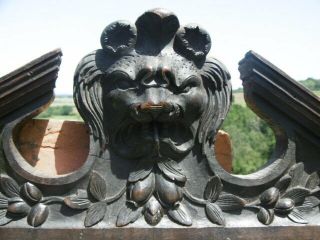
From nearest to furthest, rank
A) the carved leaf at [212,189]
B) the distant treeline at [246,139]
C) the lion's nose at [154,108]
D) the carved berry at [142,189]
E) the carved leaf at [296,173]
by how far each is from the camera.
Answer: the lion's nose at [154,108]
the carved berry at [142,189]
the carved leaf at [212,189]
the carved leaf at [296,173]
the distant treeline at [246,139]

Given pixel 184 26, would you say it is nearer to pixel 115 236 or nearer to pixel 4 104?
pixel 4 104

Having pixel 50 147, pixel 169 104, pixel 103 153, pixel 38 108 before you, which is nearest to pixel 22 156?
pixel 50 147

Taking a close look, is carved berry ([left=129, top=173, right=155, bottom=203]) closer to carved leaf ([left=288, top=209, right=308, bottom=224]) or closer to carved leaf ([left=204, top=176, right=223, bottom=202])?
carved leaf ([left=204, top=176, right=223, bottom=202])

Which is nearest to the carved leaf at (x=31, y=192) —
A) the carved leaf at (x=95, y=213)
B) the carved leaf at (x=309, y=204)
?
the carved leaf at (x=95, y=213)

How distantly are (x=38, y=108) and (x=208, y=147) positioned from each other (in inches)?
36.8

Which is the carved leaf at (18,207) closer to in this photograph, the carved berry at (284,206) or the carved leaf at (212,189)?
the carved leaf at (212,189)

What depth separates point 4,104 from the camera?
7.04ft

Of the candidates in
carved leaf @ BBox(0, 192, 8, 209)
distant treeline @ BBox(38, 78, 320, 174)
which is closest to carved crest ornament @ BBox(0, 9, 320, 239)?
carved leaf @ BBox(0, 192, 8, 209)

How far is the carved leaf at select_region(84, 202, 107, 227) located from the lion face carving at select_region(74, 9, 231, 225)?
15cm

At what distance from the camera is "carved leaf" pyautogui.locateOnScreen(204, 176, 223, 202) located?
7.63ft

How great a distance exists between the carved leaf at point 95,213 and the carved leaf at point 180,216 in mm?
352

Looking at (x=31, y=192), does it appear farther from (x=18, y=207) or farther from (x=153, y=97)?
(x=153, y=97)

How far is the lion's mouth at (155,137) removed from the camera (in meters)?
2.20

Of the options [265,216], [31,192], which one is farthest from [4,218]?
[265,216]
